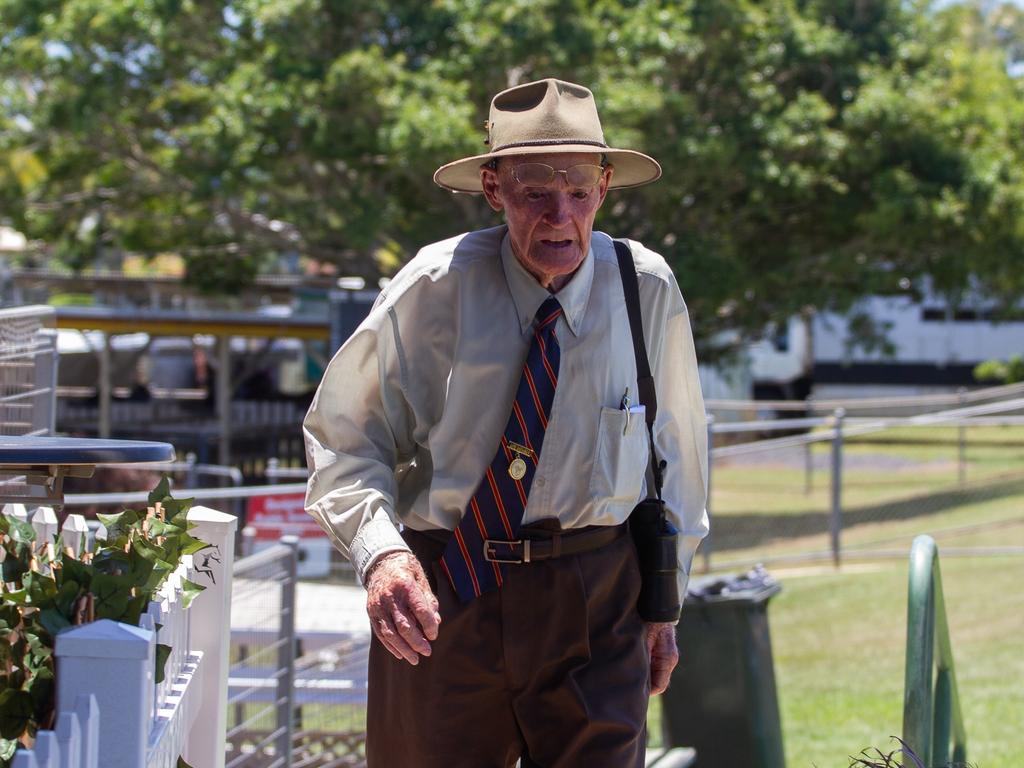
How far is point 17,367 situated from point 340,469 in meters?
2.33

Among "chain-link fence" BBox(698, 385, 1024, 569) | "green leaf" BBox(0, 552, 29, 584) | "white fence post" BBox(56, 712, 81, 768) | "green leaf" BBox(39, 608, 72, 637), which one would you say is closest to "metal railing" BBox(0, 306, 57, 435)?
"green leaf" BBox(0, 552, 29, 584)

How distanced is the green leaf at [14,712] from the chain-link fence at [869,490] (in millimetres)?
10345

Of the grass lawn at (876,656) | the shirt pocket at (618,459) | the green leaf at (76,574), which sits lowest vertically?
the grass lawn at (876,656)

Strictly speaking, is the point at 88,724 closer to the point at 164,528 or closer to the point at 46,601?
the point at 46,601

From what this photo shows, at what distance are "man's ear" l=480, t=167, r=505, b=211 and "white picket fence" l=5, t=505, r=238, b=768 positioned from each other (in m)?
1.03

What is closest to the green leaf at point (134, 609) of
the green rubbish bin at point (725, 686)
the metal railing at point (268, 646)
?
the green rubbish bin at point (725, 686)

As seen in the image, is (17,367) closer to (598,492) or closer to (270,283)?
(598,492)

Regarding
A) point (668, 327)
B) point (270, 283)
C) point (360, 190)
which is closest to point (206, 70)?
point (360, 190)

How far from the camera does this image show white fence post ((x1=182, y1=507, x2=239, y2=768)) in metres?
3.35

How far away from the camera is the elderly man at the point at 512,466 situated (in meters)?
2.95

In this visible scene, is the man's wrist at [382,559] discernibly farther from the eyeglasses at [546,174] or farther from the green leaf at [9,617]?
the eyeglasses at [546,174]

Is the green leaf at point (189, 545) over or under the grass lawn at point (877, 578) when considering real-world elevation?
over

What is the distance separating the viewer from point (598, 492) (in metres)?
2.98

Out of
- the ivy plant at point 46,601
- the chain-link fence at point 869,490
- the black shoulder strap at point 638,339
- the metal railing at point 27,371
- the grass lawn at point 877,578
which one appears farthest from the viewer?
the chain-link fence at point 869,490
